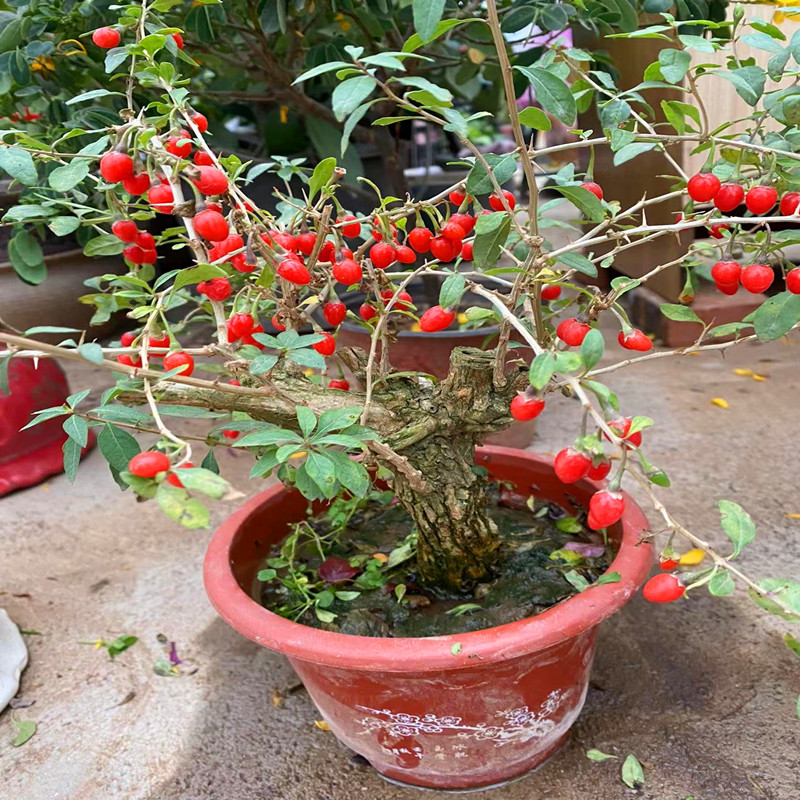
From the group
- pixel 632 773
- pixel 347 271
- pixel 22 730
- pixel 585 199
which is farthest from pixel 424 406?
pixel 22 730

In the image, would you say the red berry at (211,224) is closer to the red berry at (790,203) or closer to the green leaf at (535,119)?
the green leaf at (535,119)

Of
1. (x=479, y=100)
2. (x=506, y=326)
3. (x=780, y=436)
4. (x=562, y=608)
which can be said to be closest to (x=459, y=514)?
(x=562, y=608)

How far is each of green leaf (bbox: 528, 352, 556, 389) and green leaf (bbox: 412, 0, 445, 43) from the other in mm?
286

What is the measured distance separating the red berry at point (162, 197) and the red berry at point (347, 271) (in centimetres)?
19

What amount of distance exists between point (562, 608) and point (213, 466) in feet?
1.62

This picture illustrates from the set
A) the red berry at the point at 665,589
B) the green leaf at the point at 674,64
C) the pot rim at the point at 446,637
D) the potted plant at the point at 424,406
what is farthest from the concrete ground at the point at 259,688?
the green leaf at the point at 674,64

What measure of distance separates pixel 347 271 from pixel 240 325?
0.45ft

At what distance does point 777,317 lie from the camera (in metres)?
0.78

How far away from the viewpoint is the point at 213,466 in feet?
3.25

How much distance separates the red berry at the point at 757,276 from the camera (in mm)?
806

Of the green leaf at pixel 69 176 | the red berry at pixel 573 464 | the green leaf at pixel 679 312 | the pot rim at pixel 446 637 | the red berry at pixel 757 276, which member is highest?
the green leaf at pixel 69 176

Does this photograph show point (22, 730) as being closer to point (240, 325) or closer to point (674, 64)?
point (240, 325)

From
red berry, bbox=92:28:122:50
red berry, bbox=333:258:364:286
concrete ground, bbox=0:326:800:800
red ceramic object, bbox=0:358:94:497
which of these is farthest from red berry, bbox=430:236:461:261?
red ceramic object, bbox=0:358:94:497

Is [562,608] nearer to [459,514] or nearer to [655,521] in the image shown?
[459,514]
